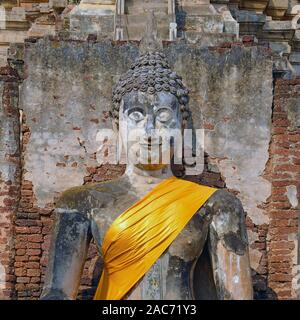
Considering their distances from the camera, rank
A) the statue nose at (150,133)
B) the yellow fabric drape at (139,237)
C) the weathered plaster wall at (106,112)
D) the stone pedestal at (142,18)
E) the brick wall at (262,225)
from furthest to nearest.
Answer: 1. the stone pedestal at (142,18)
2. the weathered plaster wall at (106,112)
3. the brick wall at (262,225)
4. the statue nose at (150,133)
5. the yellow fabric drape at (139,237)

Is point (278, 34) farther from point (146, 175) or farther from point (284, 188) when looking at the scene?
point (146, 175)

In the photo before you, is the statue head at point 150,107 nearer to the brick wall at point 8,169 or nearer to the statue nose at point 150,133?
the statue nose at point 150,133

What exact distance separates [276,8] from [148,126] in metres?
→ 6.86

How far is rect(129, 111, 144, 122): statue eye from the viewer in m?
9.59

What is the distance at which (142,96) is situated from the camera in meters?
9.59

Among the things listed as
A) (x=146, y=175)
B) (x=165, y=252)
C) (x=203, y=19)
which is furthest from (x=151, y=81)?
(x=203, y=19)

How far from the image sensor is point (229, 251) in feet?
30.4

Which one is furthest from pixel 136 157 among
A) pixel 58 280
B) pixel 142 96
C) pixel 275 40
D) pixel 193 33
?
pixel 275 40

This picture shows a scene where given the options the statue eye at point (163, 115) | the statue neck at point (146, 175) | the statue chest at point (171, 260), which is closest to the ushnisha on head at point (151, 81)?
the statue eye at point (163, 115)

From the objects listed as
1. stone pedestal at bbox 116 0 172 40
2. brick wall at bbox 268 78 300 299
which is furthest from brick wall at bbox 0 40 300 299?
stone pedestal at bbox 116 0 172 40

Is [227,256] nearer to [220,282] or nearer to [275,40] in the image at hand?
[220,282]

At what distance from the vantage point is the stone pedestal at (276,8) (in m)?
16.0

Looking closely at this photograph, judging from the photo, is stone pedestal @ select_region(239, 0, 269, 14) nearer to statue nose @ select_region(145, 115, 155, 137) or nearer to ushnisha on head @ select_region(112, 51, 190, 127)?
ushnisha on head @ select_region(112, 51, 190, 127)

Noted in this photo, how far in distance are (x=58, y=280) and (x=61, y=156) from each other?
1.84 metres
